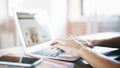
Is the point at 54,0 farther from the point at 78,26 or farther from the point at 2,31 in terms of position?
the point at 2,31

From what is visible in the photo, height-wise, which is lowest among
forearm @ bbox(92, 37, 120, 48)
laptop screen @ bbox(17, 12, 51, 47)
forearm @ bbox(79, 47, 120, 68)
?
forearm @ bbox(92, 37, 120, 48)

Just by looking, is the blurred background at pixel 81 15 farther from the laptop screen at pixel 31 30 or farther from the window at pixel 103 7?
the laptop screen at pixel 31 30

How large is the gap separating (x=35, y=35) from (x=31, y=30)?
0.05 m

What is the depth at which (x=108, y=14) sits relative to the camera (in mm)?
2277

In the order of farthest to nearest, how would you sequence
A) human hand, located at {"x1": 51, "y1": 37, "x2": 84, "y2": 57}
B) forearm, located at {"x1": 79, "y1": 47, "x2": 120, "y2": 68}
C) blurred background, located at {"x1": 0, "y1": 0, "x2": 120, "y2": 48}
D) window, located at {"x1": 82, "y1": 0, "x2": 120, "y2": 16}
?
window, located at {"x1": 82, "y1": 0, "x2": 120, "y2": 16} → blurred background, located at {"x1": 0, "y1": 0, "x2": 120, "y2": 48} → human hand, located at {"x1": 51, "y1": 37, "x2": 84, "y2": 57} → forearm, located at {"x1": 79, "y1": 47, "x2": 120, "y2": 68}

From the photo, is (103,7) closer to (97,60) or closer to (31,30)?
(31,30)

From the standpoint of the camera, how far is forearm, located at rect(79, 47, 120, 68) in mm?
649

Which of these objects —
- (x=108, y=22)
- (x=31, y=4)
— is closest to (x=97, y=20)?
(x=108, y=22)

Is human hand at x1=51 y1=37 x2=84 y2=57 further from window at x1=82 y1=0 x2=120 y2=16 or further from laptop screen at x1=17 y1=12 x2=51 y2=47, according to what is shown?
window at x1=82 y1=0 x2=120 y2=16

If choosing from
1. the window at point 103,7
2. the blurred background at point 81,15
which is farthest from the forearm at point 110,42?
the window at point 103,7

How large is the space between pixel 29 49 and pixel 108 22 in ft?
4.98

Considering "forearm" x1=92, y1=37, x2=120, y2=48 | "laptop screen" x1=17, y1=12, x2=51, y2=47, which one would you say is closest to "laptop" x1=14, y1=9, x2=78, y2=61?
"laptop screen" x1=17, y1=12, x2=51, y2=47

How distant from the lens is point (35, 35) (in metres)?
1.10

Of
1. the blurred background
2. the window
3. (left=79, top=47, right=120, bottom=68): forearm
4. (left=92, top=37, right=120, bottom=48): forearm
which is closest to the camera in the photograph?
(left=79, top=47, right=120, bottom=68): forearm
